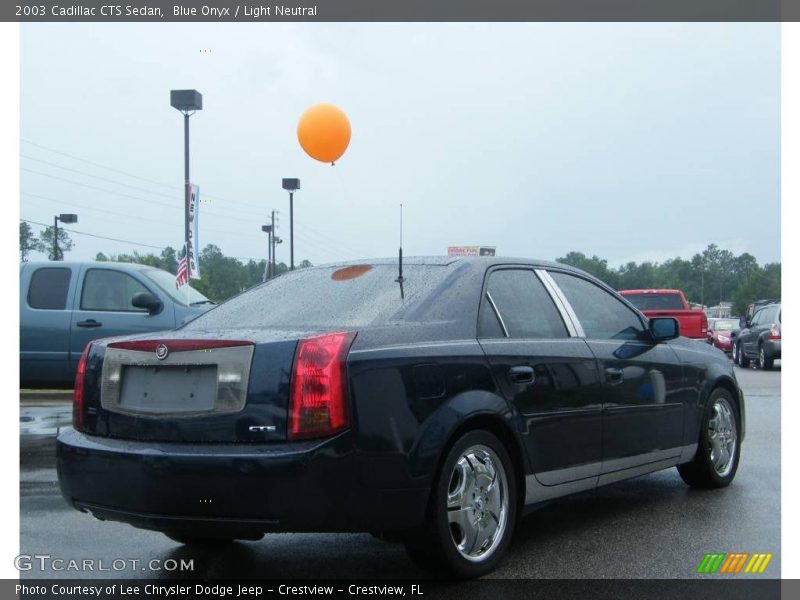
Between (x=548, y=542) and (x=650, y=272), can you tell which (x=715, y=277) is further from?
(x=548, y=542)

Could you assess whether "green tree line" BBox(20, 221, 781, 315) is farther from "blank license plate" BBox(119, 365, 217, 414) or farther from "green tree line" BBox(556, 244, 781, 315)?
"blank license plate" BBox(119, 365, 217, 414)

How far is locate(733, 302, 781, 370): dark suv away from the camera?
21594 mm

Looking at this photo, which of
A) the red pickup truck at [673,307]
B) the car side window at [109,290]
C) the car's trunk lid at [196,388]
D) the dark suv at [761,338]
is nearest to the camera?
the car's trunk lid at [196,388]

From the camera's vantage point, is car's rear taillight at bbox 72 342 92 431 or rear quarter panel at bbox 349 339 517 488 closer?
rear quarter panel at bbox 349 339 517 488

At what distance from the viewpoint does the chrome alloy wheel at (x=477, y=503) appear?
414 cm

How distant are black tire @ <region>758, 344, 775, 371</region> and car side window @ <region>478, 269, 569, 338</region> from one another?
18426mm

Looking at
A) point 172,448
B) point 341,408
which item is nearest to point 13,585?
point 172,448

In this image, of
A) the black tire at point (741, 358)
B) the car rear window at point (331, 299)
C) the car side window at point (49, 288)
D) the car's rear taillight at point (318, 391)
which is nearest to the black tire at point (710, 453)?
the car rear window at point (331, 299)

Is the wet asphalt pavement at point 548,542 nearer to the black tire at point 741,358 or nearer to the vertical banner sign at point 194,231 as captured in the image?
the vertical banner sign at point 194,231

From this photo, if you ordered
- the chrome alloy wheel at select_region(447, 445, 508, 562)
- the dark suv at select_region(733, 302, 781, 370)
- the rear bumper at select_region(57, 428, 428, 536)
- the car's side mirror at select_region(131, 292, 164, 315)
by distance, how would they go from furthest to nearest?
the dark suv at select_region(733, 302, 781, 370), the car's side mirror at select_region(131, 292, 164, 315), the chrome alloy wheel at select_region(447, 445, 508, 562), the rear bumper at select_region(57, 428, 428, 536)

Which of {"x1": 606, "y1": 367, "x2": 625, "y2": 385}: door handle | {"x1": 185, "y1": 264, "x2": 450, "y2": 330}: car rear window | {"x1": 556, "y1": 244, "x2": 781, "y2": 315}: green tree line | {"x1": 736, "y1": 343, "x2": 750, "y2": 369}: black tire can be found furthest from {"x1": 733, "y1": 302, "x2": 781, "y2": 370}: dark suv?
{"x1": 556, "y1": 244, "x2": 781, "y2": 315}: green tree line

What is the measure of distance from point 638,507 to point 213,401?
3101 millimetres

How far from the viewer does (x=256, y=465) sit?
3.64 metres

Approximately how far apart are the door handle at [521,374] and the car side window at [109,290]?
23.3ft
